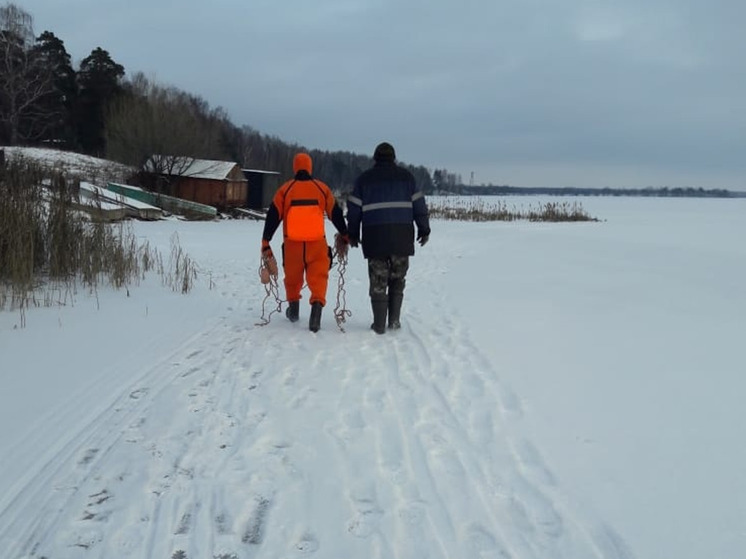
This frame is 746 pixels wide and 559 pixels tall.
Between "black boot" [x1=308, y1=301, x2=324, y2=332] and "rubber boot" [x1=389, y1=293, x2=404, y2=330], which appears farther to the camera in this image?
"rubber boot" [x1=389, y1=293, x2=404, y2=330]

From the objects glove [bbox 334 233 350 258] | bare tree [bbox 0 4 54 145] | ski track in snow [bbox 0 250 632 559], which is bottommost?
ski track in snow [bbox 0 250 632 559]

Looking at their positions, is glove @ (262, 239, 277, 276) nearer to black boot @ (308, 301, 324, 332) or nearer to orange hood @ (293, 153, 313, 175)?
black boot @ (308, 301, 324, 332)

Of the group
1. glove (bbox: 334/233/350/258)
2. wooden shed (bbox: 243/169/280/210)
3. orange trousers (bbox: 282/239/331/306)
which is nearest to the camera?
orange trousers (bbox: 282/239/331/306)

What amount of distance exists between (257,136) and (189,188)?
60975 millimetres

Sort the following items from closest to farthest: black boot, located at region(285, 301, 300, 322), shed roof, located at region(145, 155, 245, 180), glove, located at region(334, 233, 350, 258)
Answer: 1. glove, located at region(334, 233, 350, 258)
2. black boot, located at region(285, 301, 300, 322)
3. shed roof, located at region(145, 155, 245, 180)

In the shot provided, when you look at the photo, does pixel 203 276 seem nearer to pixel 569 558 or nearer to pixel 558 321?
pixel 558 321

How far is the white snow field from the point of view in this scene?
2615 mm

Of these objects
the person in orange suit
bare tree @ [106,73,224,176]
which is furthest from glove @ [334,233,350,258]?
bare tree @ [106,73,224,176]

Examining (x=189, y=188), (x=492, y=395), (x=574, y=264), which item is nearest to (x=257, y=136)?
(x=189, y=188)

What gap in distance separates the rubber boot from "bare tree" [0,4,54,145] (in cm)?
4689

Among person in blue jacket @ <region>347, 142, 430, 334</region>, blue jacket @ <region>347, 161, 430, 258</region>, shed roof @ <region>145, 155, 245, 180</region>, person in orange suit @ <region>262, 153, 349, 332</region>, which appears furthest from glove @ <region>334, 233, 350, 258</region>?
shed roof @ <region>145, 155, 245, 180</region>

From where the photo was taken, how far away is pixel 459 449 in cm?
347

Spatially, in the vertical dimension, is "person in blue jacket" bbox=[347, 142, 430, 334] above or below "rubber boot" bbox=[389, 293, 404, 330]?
above

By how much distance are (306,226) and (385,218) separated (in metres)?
0.86
